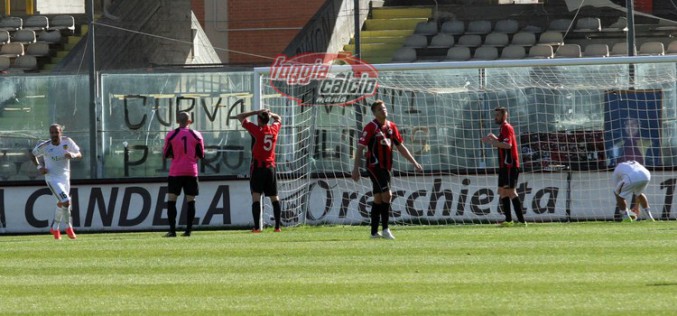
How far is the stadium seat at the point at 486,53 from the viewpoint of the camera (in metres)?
28.8

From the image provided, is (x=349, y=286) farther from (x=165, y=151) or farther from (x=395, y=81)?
(x=395, y=81)

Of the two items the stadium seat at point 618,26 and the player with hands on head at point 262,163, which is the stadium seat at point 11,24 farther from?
the player with hands on head at point 262,163

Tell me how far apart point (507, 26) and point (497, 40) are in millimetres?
646

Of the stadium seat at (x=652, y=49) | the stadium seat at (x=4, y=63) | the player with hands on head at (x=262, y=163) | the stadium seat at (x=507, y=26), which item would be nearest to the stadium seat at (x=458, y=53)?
the stadium seat at (x=507, y=26)

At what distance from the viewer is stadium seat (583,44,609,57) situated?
1097 inches

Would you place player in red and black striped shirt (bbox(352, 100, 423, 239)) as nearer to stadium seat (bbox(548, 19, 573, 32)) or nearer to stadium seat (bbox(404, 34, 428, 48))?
stadium seat (bbox(404, 34, 428, 48))

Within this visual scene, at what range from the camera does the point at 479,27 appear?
30.3 m

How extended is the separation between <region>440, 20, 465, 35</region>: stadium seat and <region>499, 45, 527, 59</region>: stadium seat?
70.3 inches

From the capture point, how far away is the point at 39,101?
24375mm

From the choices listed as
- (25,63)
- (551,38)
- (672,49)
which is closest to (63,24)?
(25,63)

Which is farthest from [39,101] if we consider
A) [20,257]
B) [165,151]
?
[20,257]

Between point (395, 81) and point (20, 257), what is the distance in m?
9.36

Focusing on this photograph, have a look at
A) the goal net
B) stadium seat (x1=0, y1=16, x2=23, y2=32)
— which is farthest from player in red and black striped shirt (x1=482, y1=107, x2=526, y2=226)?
stadium seat (x1=0, y1=16, x2=23, y2=32)

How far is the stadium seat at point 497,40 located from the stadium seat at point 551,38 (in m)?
0.78
